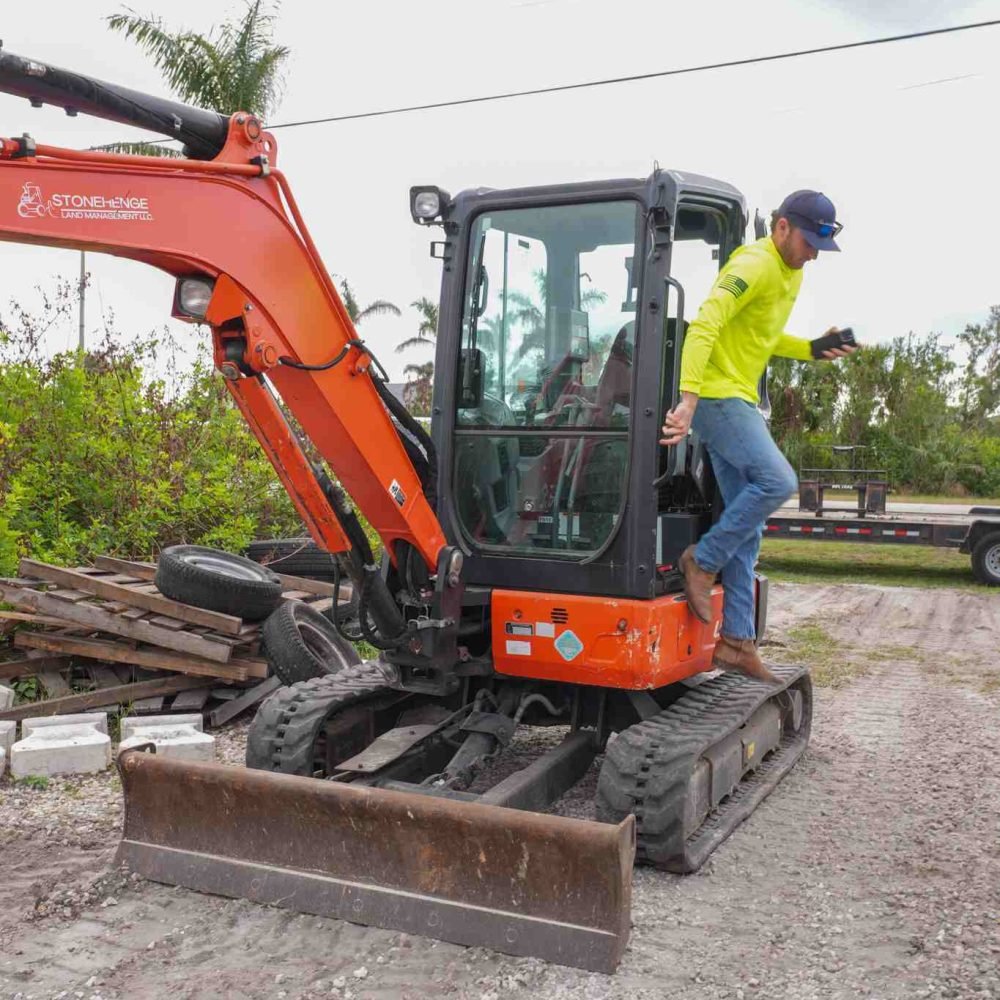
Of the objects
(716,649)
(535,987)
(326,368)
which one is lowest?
(535,987)

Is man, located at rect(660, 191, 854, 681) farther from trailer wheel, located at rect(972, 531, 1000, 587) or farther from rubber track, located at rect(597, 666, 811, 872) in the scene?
trailer wheel, located at rect(972, 531, 1000, 587)

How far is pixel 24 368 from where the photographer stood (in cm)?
945

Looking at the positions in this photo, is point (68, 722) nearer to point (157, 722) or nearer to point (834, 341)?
point (157, 722)

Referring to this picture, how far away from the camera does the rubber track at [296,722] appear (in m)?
5.02

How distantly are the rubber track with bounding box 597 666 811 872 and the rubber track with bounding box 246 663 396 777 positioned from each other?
1.26m

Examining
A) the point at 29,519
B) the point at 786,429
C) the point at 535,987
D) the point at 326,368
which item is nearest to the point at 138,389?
the point at 29,519

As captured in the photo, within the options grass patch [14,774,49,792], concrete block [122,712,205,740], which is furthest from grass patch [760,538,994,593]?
→ grass patch [14,774,49,792]

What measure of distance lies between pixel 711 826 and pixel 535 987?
5.12 ft

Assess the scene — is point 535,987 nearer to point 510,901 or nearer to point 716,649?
point 510,901

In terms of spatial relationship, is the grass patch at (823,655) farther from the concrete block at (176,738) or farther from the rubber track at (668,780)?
the concrete block at (176,738)

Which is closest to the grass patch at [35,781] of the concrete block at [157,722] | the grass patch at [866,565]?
the concrete block at [157,722]

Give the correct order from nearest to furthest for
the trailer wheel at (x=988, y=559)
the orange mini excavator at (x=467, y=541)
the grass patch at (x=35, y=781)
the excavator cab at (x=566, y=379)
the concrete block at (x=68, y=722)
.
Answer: the orange mini excavator at (x=467, y=541)
the excavator cab at (x=566, y=379)
the grass patch at (x=35, y=781)
the concrete block at (x=68, y=722)
the trailer wheel at (x=988, y=559)

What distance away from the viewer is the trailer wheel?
46.6 ft

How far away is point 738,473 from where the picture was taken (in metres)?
5.05
